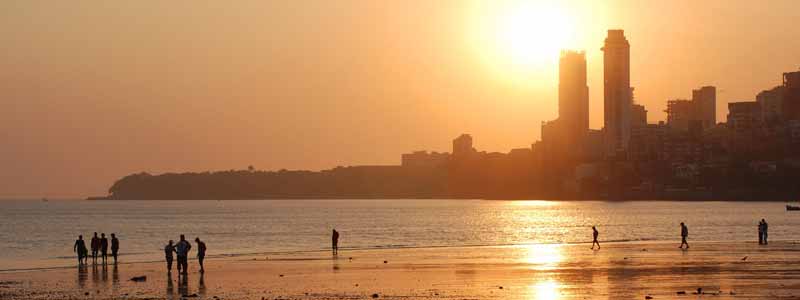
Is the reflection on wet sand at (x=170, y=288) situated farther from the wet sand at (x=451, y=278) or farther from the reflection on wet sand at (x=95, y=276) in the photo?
the reflection on wet sand at (x=95, y=276)

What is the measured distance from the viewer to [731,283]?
42.4m

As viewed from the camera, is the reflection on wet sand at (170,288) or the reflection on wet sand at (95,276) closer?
the reflection on wet sand at (170,288)

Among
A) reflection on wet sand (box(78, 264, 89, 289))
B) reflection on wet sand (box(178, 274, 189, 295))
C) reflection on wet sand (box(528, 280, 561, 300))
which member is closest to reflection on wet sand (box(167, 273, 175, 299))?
reflection on wet sand (box(178, 274, 189, 295))

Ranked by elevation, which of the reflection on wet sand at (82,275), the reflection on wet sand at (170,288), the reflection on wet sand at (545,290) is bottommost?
the reflection on wet sand at (82,275)

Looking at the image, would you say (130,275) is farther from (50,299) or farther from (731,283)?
(731,283)

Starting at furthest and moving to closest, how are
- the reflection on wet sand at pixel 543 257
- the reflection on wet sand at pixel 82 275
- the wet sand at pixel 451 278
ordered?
the reflection on wet sand at pixel 543 257
the reflection on wet sand at pixel 82 275
the wet sand at pixel 451 278

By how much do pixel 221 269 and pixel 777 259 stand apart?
24962 mm

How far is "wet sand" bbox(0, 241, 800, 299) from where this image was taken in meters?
40.1

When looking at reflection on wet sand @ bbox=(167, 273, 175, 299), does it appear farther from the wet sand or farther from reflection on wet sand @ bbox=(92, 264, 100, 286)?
reflection on wet sand @ bbox=(92, 264, 100, 286)

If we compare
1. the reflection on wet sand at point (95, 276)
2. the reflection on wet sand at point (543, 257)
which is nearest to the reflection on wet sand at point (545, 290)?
the reflection on wet sand at point (543, 257)

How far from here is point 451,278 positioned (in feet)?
153

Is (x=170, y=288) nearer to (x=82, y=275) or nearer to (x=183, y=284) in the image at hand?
(x=183, y=284)

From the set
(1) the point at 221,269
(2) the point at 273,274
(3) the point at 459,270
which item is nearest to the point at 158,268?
(1) the point at 221,269

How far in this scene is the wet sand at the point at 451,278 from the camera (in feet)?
132
